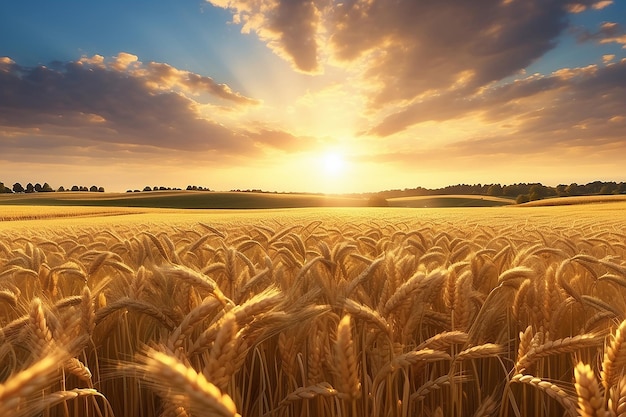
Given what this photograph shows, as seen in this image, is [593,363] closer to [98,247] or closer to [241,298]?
[241,298]

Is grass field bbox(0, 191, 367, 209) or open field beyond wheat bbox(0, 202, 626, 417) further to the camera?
grass field bbox(0, 191, 367, 209)

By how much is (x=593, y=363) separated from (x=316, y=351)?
4.64ft

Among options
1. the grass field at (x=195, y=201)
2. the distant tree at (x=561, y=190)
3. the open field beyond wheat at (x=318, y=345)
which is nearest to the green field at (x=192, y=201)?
the grass field at (x=195, y=201)

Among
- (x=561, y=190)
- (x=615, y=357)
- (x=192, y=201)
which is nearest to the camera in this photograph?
(x=615, y=357)

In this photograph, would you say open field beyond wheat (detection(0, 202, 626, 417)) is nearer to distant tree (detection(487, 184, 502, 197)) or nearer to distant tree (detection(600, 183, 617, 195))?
distant tree (detection(600, 183, 617, 195))

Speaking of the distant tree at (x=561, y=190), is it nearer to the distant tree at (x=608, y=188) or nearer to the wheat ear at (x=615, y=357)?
the distant tree at (x=608, y=188)

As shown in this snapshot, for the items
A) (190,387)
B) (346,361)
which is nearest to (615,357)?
(346,361)

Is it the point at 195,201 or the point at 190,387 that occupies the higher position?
the point at 190,387

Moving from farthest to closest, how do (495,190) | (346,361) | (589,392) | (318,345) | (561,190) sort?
(495,190) → (561,190) → (318,345) → (346,361) → (589,392)

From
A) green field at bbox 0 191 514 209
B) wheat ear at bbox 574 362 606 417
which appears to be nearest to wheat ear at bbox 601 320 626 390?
wheat ear at bbox 574 362 606 417

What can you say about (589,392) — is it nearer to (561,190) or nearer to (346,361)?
(346,361)

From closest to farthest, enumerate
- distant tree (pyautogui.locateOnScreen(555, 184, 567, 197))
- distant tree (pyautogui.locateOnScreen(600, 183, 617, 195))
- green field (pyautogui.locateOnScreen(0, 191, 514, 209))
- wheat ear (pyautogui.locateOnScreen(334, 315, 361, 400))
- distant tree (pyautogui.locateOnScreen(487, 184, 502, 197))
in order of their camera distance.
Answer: wheat ear (pyautogui.locateOnScreen(334, 315, 361, 400))
green field (pyautogui.locateOnScreen(0, 191, 514, 209))
distant tree (pyautogui.locateOnScreen(600, 183, 617, 195))
distant tree (pyautogui.locateOnScreen(555, 184, 567, 197))
distant tree (pyautogui.locateOnScreen(487, 184, 502, 197))

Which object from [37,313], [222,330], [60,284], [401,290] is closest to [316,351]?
[401,290]

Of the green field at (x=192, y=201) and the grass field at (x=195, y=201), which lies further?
the grass field at (x=195, y=201)
